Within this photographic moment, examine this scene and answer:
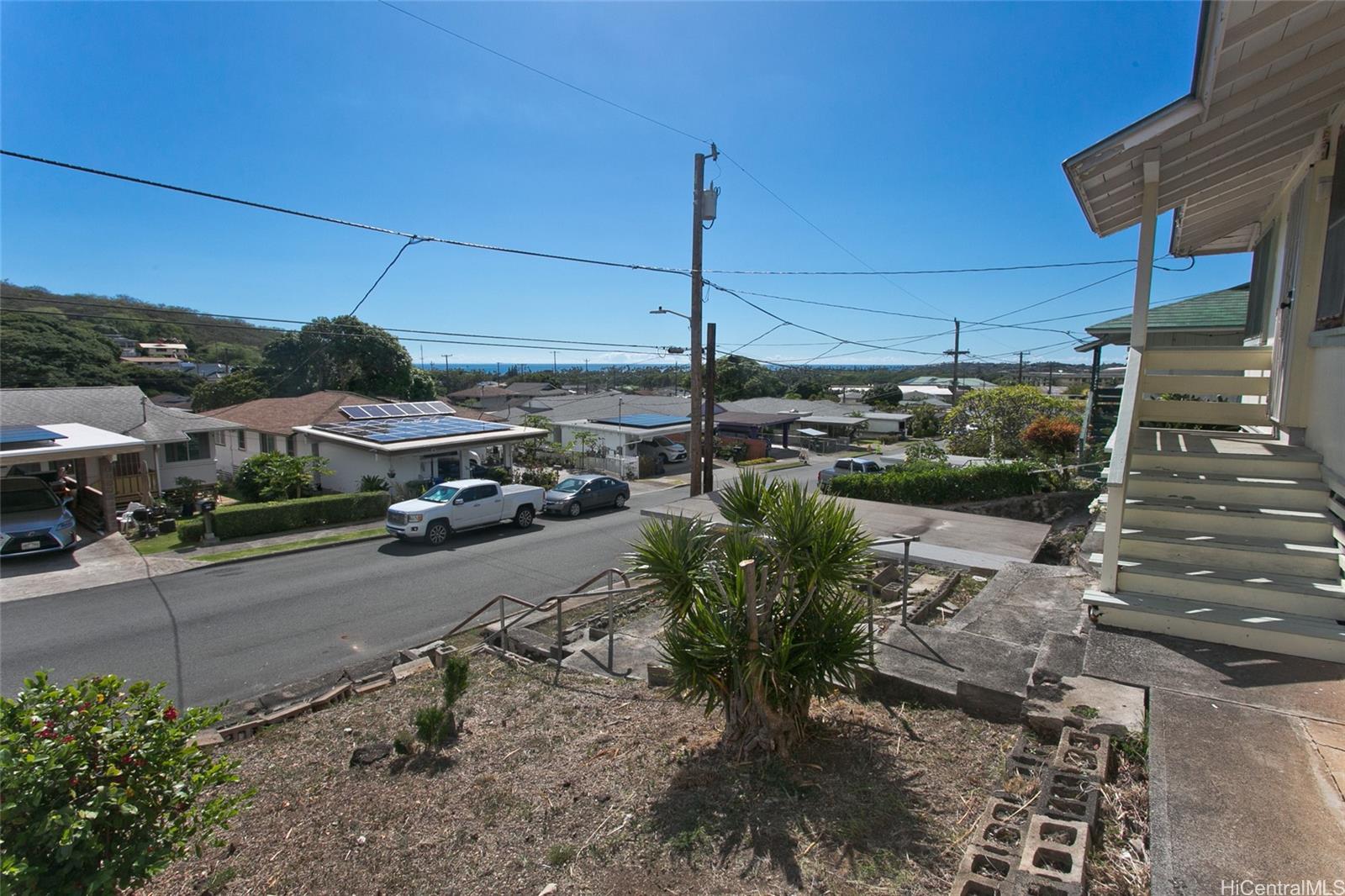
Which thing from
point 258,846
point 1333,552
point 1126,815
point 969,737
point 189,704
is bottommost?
point 189,704

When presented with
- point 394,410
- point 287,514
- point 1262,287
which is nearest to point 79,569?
point 287,514

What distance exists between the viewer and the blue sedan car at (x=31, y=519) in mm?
15328

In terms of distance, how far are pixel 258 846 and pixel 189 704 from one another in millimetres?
5159

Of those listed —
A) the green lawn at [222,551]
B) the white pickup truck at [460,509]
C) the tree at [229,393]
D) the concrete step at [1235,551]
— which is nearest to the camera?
the concrete step at [1235,551]

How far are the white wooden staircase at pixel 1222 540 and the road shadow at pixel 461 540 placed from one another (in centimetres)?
1498

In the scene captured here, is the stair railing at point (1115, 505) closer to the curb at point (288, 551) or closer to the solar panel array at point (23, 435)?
the curb at point (288, 551)

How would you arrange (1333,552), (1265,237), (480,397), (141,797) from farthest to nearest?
(480,397), (1265,237), (1333,552), (141,797)

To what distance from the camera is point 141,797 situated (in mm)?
3143

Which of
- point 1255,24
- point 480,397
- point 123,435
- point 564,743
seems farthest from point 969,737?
point 480,397

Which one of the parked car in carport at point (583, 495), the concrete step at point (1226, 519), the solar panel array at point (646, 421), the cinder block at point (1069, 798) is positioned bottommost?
the parked car in carport at point (583, 495)

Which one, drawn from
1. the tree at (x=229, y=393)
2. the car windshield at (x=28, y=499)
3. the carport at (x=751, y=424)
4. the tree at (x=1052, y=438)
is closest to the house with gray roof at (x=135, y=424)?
the car windshield at (x=28, y=499)

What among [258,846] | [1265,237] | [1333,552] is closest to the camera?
[258,846]

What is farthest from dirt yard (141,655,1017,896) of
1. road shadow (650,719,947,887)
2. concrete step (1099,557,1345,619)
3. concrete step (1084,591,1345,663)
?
concrete step (1099,557,1345,619)

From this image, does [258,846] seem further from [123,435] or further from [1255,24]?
[123,435]
